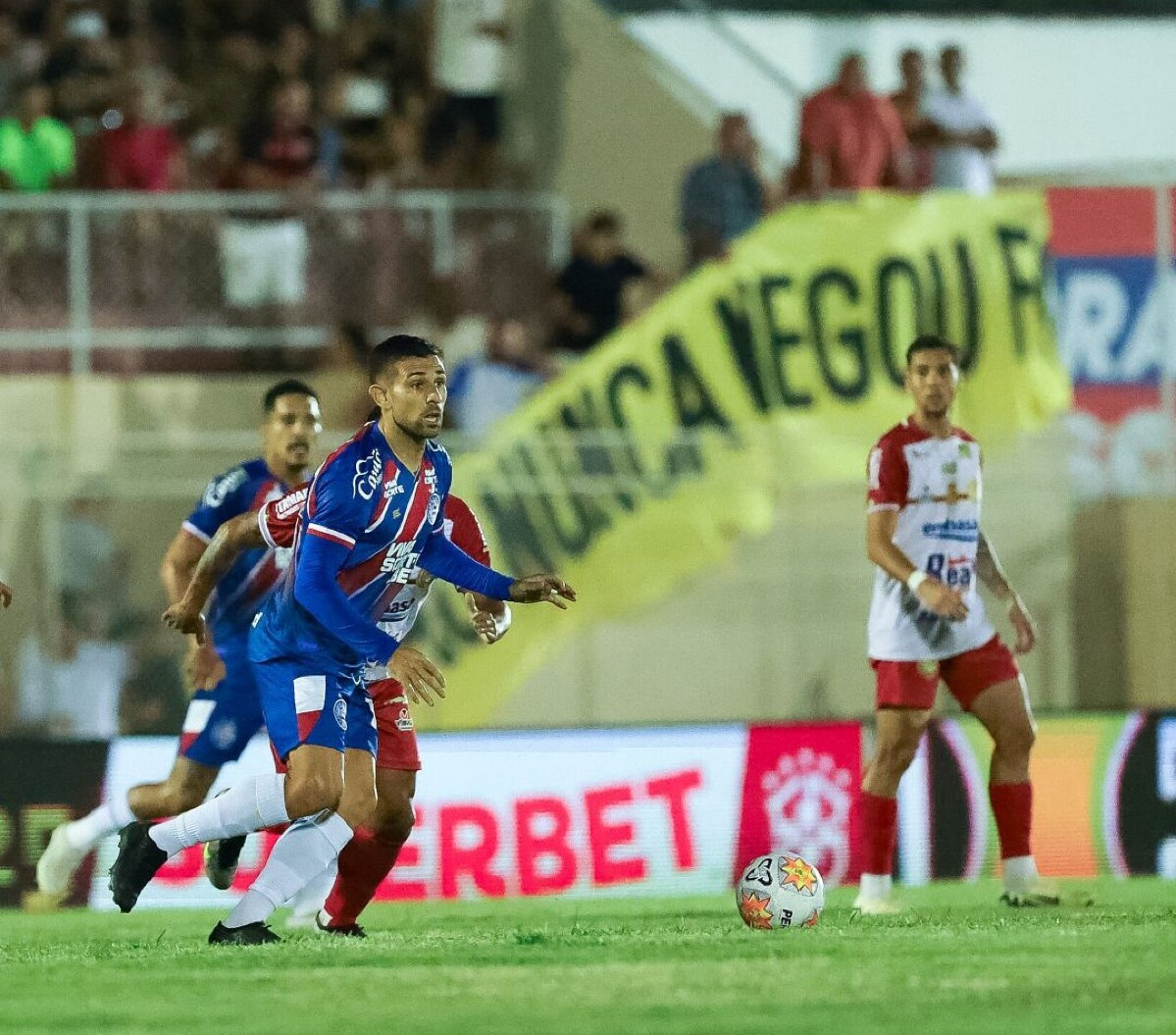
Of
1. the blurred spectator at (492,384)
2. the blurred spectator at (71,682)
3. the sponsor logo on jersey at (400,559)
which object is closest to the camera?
the sponsor logo on jersey at (400,559)

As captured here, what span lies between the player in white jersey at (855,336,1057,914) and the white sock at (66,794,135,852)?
10.1 ft

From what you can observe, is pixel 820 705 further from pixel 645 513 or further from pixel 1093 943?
pixel 1093 943

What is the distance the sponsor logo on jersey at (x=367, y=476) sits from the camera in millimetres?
8094

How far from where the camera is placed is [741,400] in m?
14.5

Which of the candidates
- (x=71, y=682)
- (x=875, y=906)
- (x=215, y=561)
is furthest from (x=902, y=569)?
(x=71, y=682)

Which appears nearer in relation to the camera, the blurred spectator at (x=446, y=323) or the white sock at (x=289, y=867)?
the white sock at (x=289, y=867)

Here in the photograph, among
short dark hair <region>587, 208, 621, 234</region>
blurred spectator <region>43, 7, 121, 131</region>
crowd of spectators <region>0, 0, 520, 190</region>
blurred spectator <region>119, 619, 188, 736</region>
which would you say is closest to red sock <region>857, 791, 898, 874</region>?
blurred spectator <region>119, 619, 188, 736</region>

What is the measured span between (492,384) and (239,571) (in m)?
4.43

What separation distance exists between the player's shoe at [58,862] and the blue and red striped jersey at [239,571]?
3.77 feet

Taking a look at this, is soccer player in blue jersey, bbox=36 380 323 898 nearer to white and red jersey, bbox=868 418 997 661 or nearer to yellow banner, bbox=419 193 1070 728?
white and red jersey, bbox=868 418 997 661

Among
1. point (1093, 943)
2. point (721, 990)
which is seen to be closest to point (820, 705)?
point (1093, 943)

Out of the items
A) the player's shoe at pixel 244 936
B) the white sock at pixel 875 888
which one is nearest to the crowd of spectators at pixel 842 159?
the white sock at pixel 875 888

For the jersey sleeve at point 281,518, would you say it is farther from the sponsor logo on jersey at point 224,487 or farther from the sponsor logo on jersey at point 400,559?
the sponsor logo on jersey at point 224,487

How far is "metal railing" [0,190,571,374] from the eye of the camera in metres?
14.7
